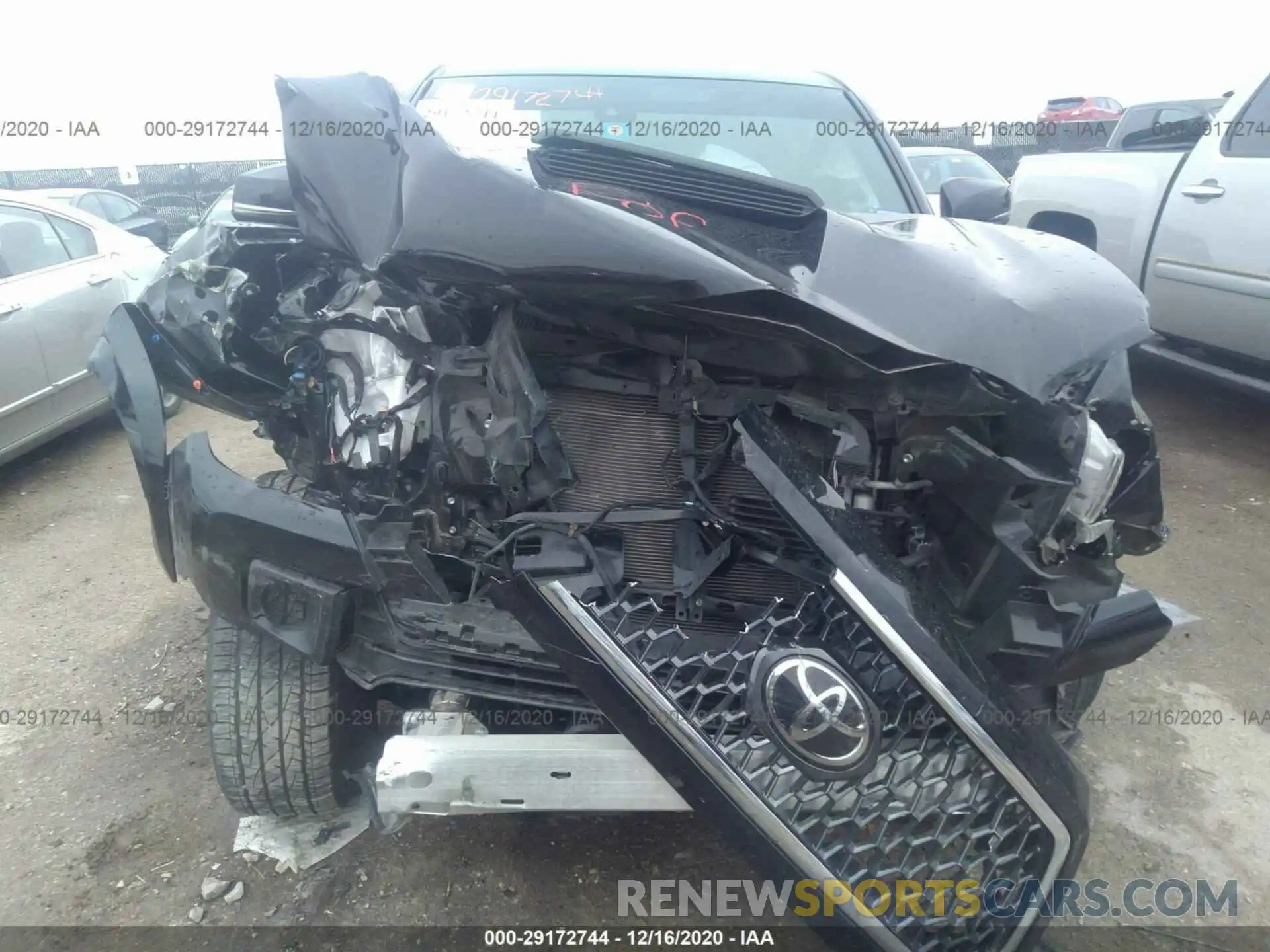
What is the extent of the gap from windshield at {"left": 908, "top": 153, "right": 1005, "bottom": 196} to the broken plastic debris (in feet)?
29.8

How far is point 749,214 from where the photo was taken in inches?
69.8

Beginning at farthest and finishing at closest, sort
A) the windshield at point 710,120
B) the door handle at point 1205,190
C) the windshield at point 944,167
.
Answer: the windshield at point 944,167
the door handle at point 1205,190
the windshield at point 710,120

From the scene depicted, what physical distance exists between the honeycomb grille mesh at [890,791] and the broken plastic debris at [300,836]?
3.81 ft

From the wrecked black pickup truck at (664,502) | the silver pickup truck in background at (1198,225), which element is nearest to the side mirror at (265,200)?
the wrecked black pickup truck at (664,502)

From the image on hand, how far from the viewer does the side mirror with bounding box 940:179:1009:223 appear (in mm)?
2852

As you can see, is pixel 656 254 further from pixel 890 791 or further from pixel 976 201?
pixel 976 201

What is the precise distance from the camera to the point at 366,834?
2254mm

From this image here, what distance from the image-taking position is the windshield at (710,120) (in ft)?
9.21

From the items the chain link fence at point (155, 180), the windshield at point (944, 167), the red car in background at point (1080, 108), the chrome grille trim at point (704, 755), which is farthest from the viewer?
the red car in background at point (1080, 108)

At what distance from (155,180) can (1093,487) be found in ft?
44.6

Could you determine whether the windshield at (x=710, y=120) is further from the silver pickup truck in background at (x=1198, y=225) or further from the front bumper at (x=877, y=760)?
the silver pickup truck in background at (x=1198, y=225)
